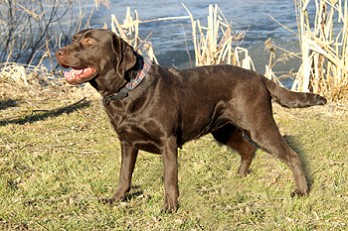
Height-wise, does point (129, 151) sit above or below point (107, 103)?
below

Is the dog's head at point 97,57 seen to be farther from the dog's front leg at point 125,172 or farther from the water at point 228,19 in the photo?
the water at point 228,19

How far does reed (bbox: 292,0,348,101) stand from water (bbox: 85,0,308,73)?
246 cm


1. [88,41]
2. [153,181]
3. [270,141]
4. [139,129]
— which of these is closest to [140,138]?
[139,129]

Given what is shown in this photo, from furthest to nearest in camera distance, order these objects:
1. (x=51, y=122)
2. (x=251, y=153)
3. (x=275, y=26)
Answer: (x=275, y=26)
(x=51, y=122)
(x=251, y=153)

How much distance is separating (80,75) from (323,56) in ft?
13.5

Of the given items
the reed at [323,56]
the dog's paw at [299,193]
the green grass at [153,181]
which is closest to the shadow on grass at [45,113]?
the green grass at [153,181]

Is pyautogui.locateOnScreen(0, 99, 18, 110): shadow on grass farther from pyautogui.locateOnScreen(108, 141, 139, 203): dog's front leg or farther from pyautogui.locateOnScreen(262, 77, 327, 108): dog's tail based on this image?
pyautogui.locateOnScreen(262, 77, 327, 108): dog's tail

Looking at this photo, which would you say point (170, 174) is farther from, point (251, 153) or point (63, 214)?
point (251, 153)

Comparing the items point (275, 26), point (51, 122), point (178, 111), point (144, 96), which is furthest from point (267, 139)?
point (275, 26)

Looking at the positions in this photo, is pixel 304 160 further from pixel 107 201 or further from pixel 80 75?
pixel 80 75

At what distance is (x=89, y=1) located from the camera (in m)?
16.5

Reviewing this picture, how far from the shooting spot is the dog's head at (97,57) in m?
4.61

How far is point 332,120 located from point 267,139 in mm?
2362

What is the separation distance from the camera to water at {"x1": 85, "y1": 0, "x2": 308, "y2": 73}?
453 inches
